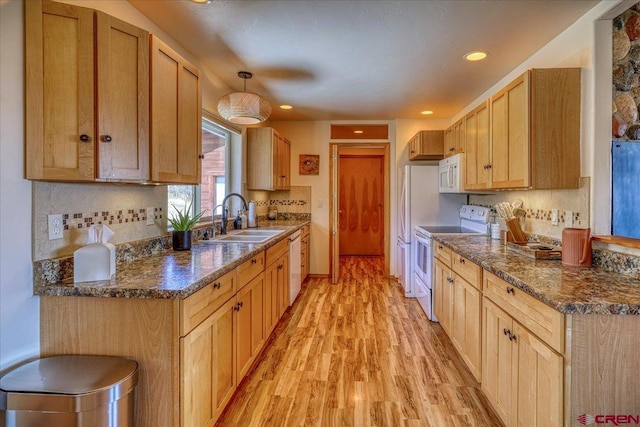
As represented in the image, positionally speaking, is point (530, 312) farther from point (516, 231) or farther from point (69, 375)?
point (69, 375)

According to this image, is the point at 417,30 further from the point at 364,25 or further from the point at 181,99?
the point at 181,99

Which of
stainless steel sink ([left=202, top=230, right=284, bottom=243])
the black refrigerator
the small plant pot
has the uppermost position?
the black refrigerator

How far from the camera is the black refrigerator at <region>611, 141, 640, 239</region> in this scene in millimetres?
1940

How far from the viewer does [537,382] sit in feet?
4.68

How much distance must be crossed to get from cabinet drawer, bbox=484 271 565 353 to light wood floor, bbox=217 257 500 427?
71 cm

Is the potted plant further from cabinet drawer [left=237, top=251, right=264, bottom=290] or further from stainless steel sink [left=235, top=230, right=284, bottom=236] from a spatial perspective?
stainless steel sink [left=235, top=230, right=284, bottom=236]

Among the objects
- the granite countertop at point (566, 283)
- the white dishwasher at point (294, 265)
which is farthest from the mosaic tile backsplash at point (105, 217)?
the granite countertop at point (566, 283)

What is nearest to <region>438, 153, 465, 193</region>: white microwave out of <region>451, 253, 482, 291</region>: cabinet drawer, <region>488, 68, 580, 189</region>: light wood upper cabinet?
<region>451, 253, 482, 291</region>: cabinet drawer

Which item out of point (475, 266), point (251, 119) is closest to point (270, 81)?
point (251, 119)

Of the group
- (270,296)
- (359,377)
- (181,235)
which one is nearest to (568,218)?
(359,377)

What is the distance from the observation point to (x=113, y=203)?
6.30 ft

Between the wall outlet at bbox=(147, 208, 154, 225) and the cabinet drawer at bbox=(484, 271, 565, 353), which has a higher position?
the wall outlet at bbox=(147, 208, 154, 225)

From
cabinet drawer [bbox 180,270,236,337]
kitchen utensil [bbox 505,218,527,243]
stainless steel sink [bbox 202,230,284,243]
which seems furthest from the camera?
stainless steel sink [bbox 202,230,284,243]

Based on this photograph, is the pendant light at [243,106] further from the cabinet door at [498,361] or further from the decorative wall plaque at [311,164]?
the decorative wall plaque at [311,164]
